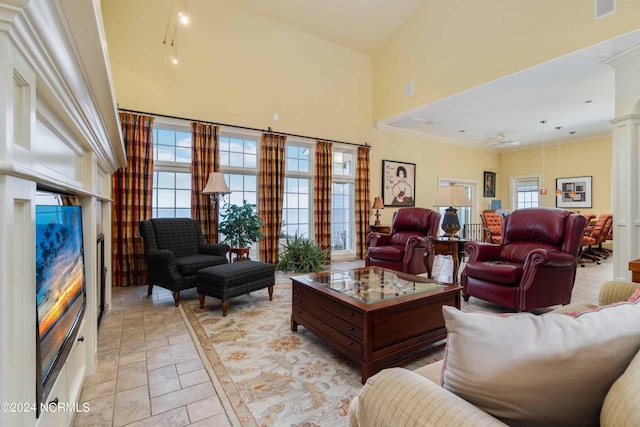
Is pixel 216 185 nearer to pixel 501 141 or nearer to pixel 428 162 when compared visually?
pixel 428 162

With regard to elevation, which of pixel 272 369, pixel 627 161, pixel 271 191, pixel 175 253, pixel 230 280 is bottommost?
pixel 272 369

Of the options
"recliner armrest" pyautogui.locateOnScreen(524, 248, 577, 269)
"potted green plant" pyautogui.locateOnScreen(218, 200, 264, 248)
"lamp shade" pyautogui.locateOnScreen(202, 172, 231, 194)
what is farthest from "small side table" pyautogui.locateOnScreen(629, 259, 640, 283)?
"lamp shade" pyautogui.locateOnScreen(202, 172, 231, 194)

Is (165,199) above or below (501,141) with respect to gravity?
below

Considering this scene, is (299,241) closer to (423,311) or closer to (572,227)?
(423,311)

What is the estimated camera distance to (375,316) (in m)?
1.86

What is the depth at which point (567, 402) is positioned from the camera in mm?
633

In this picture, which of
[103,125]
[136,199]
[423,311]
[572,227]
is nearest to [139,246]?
[136,199]

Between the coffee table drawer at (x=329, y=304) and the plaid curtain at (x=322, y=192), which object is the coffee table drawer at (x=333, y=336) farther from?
the plaid curtain at (x=322, y=192)

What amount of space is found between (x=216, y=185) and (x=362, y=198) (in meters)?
3.18

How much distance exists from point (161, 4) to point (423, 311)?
5.28 metres

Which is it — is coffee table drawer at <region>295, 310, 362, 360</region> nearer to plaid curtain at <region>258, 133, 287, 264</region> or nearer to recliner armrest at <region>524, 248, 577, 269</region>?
recliner armrest at <region>524, 248, 577, 269</region>

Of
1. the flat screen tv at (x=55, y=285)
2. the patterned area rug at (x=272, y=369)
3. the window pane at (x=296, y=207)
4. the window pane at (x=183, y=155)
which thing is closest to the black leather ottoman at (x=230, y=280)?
the patterned area rug at (x=272, y=369)

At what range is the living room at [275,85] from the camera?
0.75 meters

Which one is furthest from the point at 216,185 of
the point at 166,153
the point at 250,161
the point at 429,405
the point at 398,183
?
the point at 398,183
